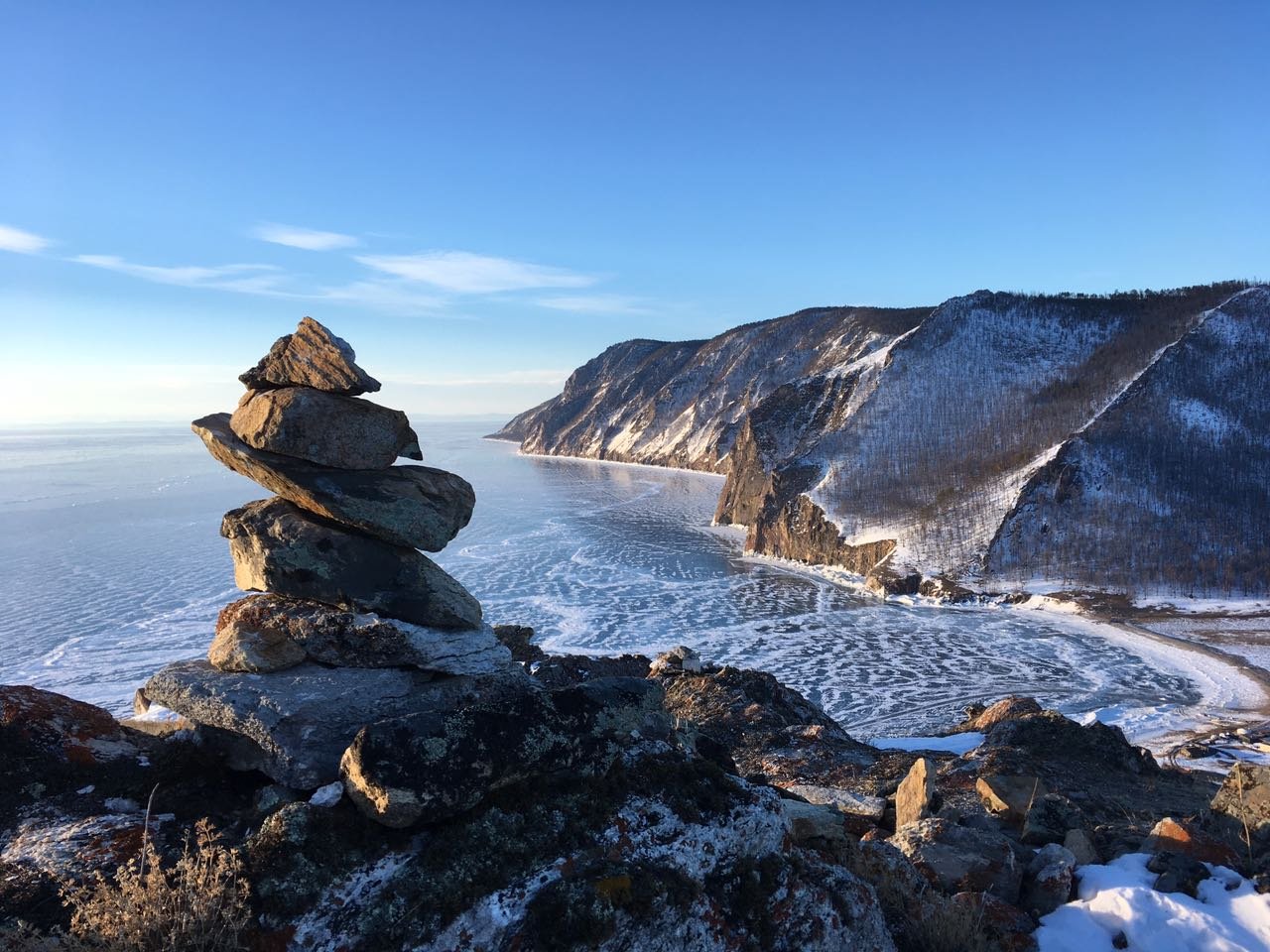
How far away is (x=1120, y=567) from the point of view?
4553cm

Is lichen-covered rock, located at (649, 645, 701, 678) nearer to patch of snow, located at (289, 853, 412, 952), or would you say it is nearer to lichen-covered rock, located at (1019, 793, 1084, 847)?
lichen-covered rock, located at (1019, 793, 1084, 847)

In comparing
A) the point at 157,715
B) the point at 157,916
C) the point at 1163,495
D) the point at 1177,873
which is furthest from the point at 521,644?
the point at 1163,495

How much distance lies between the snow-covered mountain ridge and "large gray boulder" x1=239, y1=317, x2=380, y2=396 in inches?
1755

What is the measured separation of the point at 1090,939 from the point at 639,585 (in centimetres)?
3976

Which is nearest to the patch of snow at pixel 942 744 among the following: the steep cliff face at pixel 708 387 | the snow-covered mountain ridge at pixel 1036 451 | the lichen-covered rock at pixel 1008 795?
the lichen-covered rock at pixel 1008 795

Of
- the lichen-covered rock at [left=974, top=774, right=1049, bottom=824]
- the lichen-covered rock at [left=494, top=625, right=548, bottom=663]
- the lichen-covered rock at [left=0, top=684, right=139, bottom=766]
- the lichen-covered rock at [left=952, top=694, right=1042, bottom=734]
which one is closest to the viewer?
the lichen-covered rock at [left=0, top=684, right=139, bottom=766]

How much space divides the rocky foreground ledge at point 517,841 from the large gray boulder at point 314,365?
3079 mm

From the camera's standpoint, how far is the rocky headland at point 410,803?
4.86 metres

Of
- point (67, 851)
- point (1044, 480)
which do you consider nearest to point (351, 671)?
point (67, 851)

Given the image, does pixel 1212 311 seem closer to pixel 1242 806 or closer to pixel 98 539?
pixel 1242 806

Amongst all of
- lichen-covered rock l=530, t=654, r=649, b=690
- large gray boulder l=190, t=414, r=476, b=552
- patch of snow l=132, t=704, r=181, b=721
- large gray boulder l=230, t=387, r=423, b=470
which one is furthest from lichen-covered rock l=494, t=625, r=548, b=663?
large gray boulder l=230, t=387, r=423, b=470

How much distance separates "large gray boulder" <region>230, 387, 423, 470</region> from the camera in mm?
8344

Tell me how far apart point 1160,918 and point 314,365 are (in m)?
10.2

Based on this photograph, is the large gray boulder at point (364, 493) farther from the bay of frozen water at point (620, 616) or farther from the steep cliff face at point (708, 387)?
the steep cliff face at point (708, 387)
